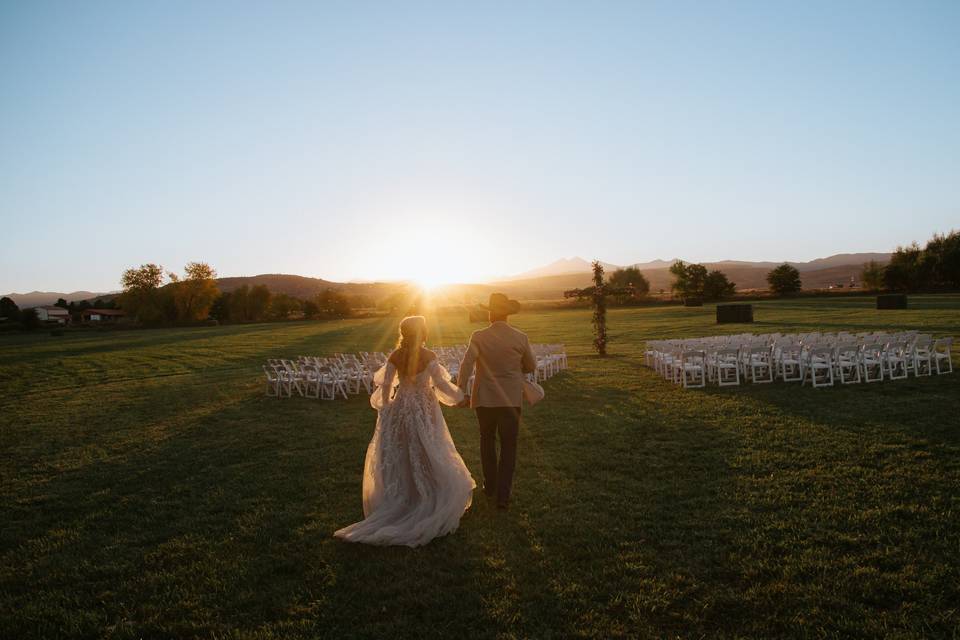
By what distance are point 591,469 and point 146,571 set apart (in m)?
5.10

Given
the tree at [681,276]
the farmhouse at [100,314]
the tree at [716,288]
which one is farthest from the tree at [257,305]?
the tree at [716,288]

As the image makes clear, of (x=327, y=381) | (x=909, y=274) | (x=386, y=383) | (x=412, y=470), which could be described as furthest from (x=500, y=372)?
(x=909, y=274)

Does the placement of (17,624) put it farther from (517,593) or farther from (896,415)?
(896,415)

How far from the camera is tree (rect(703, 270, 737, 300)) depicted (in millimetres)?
70631

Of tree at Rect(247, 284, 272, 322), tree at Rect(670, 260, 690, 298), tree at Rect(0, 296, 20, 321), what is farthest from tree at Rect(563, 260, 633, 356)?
tree at Rect(0, 296, 20, 321)

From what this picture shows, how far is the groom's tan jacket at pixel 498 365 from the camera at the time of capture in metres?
5.91

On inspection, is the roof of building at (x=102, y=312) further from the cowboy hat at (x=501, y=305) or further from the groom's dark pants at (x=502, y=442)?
the cowboy hat at (x=501, y=305)

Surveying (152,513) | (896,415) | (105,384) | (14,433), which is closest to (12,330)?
(105,384)

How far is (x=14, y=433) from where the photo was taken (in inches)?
489

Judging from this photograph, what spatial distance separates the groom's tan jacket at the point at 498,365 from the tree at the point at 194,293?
8811cm

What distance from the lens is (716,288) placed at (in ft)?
236

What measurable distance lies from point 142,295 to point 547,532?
9282 centimetres

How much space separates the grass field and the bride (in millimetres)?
229

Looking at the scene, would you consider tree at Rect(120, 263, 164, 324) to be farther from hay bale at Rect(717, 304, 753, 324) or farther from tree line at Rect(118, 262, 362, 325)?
hay bale at Rect(717, 304, 753, 324)
